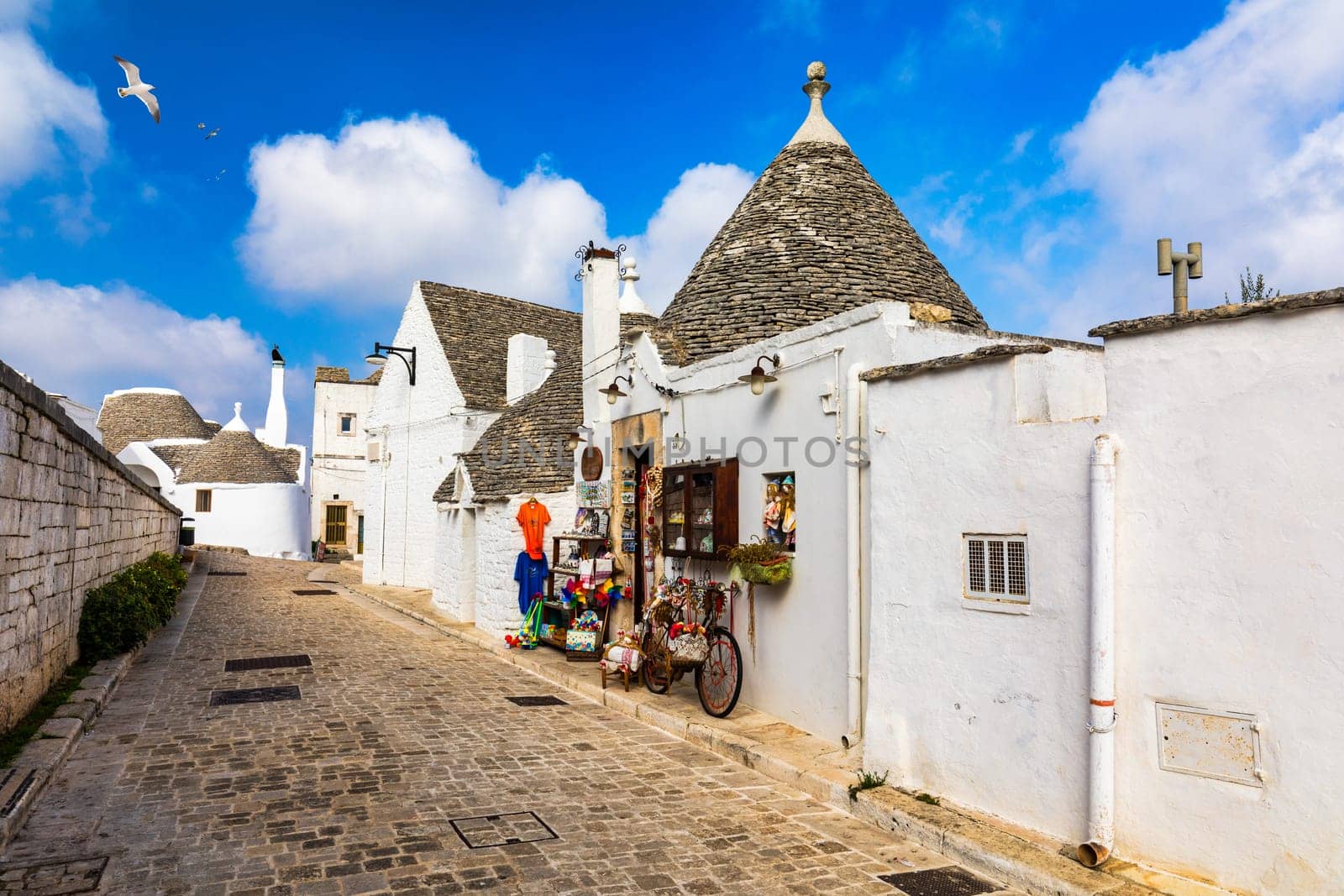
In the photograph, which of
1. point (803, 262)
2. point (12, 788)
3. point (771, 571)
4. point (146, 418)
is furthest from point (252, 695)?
point (146, 418)

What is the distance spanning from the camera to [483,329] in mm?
23375

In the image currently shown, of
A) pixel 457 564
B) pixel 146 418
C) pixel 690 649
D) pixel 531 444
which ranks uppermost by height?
pixel 146 418

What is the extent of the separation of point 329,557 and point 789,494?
3213cm

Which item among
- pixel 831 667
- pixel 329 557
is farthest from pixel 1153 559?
pixel 329 557

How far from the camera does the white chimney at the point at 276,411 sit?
45.3m

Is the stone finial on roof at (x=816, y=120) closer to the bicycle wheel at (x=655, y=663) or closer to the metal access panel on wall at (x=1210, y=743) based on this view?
the bicycle wheel at (x=655, y=663)

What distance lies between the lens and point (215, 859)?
16.3 ft

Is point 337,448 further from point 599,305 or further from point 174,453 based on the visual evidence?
point 599,305

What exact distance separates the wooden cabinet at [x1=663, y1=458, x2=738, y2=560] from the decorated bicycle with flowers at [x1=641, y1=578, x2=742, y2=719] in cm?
38

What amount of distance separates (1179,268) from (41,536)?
9820 mm

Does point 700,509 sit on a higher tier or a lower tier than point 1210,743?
higher

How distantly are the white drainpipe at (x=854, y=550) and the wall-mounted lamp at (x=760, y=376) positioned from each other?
111cm

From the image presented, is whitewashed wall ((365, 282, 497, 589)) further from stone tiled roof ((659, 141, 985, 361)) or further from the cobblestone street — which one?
the cobblestone street

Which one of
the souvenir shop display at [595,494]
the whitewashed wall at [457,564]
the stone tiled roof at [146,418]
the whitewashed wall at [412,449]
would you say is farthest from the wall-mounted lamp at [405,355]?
the stone tiled roof at [146,418]
